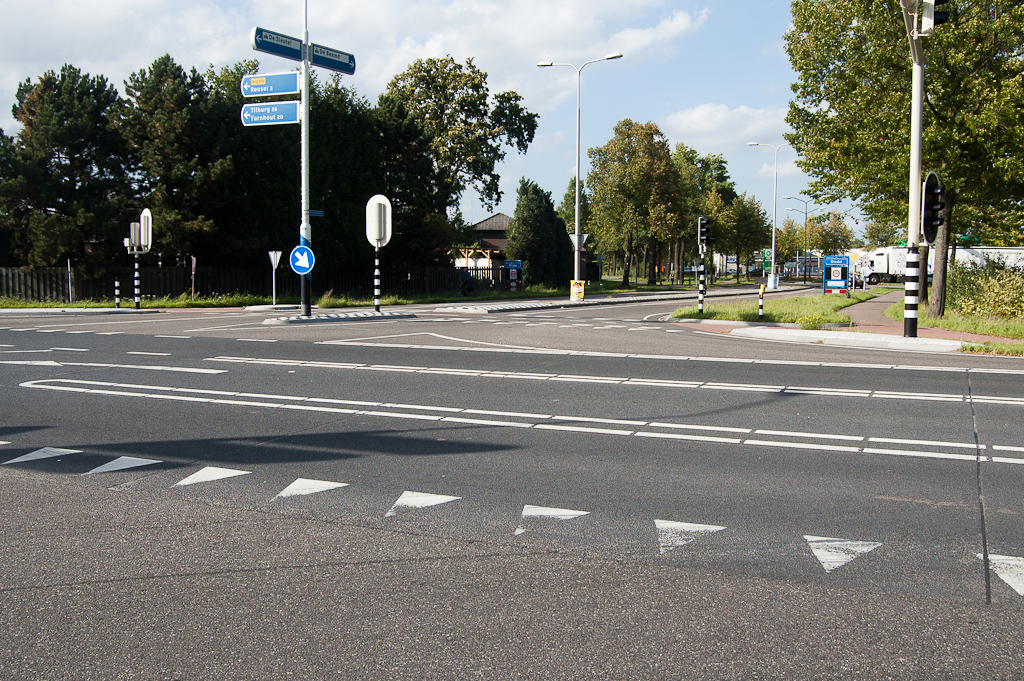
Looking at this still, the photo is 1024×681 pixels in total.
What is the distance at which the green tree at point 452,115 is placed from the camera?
52.7m

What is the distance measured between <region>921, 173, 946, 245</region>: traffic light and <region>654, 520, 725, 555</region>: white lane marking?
14.7 metres

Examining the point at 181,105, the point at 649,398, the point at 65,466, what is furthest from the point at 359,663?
the point at 181,105

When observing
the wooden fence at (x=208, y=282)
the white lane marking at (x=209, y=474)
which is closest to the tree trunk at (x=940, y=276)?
the white lane marking at (x=209, y=474)

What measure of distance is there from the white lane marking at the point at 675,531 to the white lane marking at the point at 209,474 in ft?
10.0

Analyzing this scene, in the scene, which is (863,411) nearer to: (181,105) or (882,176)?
(882,176)

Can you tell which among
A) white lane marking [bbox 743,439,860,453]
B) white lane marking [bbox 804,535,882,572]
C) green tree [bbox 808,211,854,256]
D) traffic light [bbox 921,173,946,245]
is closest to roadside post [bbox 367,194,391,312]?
traffic light [bbox 921,173,946,245]

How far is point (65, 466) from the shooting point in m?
6.30

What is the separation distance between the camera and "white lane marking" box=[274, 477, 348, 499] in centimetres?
556

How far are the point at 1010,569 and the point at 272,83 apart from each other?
22056mm

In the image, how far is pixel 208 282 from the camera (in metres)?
37.9

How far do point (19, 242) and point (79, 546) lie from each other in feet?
118

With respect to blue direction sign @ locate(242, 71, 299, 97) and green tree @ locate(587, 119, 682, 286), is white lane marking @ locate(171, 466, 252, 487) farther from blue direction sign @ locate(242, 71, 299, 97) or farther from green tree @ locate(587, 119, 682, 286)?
green tree @ locate(587, 119, 682, 286)

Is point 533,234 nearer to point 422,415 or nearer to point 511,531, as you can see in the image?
point 422,415

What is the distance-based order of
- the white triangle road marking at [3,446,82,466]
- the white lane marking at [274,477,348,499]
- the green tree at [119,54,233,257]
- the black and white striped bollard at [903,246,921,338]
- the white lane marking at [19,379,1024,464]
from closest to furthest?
1. the white lane marking at [274,477,348,499]
2. the white triangle road marking at [3,446,82,466]
3. the white lane marking at [19,379,1024,464]
4. the black and white striped bollard at [903,246,921,338]
5. the green tree at [119,54,233,257]
